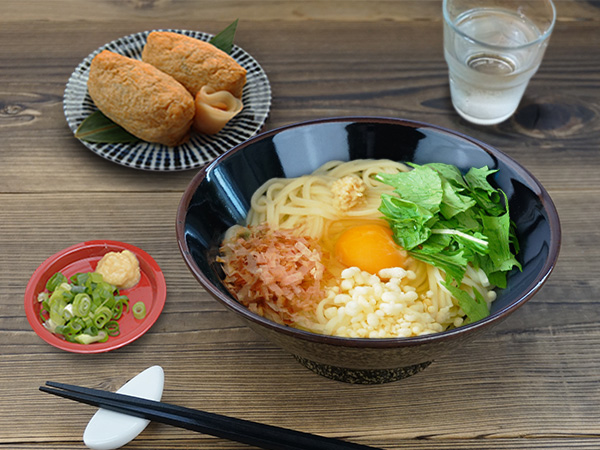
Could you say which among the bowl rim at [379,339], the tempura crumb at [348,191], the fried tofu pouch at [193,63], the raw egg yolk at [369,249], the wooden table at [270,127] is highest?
the bowl rim at [379,339]

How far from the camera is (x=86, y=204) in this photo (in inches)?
72.7

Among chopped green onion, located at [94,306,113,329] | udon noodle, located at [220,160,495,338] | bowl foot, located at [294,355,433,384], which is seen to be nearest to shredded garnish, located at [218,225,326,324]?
udon noodle, located at [220,160,495,338]

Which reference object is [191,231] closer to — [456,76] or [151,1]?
[456,76]

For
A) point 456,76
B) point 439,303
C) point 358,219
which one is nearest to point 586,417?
point 439,303

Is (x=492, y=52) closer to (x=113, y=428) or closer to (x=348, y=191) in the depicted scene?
(x=348, y=191)

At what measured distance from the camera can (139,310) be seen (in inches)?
62.1

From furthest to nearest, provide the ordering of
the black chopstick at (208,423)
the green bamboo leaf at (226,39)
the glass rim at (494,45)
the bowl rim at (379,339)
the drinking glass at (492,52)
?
the green bamboo leaf at (226,39) → the drinking glass at (492,52) → the glass rim at (494,45) → the black chopstick at (208,423) → the bowl rim at (379,339)

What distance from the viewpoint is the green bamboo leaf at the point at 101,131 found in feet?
6.37

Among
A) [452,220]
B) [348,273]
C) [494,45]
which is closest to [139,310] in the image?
[348,273]

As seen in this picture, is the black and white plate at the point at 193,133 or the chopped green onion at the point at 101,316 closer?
the chopped green onion at the point at 101,316

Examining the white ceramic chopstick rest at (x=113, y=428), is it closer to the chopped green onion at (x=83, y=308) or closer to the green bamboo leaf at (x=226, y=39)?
the chopped green onion at (x=83, y=308)

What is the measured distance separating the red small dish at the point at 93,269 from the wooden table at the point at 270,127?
0.14 feet

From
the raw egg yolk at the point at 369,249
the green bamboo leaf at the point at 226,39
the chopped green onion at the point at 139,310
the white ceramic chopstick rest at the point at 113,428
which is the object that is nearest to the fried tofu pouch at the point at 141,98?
the green bamboo leaf at the point at 226,39

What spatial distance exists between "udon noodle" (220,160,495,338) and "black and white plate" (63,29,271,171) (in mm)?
429
